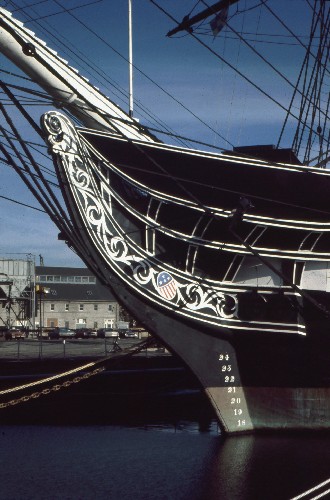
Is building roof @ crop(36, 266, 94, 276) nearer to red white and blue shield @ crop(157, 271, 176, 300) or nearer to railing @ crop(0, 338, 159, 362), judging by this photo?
railing @ crop(0, 338, 159, 362)

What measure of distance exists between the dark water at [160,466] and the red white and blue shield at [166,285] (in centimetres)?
217

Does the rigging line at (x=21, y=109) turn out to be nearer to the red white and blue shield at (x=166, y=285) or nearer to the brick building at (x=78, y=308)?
the red white and blue shield at (x=166, y=285)

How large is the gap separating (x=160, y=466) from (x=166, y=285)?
7.88 ft

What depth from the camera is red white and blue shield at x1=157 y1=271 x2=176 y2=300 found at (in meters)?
11.0

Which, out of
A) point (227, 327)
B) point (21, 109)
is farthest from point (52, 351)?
point (21, 109)

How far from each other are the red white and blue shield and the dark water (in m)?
2.17

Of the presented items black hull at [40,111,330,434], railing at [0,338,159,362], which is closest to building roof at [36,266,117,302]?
railing at [0,338,159,362]

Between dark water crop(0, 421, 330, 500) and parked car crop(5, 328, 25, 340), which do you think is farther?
parked car crop(5, 328, 25, 340)

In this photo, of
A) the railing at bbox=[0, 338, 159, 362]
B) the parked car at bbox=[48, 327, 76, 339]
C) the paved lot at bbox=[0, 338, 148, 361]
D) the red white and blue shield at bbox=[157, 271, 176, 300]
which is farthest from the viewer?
the parked car at bbox=[48, 327, 76, 339]

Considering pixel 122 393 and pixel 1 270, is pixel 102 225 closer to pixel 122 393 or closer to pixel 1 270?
pixel 122 393

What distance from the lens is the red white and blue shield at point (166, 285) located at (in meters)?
11.0

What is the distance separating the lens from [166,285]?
11.1 metres

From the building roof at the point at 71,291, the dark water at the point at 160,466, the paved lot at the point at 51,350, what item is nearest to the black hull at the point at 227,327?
the dark water at the point at 160,466

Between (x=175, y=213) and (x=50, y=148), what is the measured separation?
1.96m
